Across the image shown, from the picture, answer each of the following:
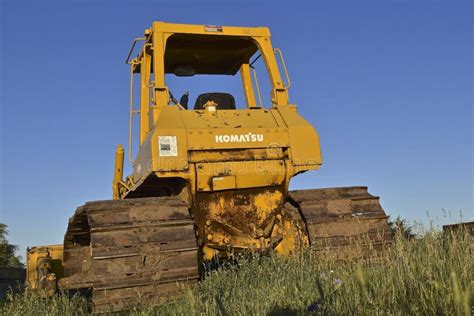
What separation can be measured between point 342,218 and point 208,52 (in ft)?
11.0

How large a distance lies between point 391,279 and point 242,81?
5.31m

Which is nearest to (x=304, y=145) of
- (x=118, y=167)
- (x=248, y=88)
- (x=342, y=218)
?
(x=342, y=218)

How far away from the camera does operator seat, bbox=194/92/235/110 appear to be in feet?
24.5

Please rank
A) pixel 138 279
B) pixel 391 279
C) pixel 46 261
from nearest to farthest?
pixel 391 279 < pixel 138 279 < pixel 46 261

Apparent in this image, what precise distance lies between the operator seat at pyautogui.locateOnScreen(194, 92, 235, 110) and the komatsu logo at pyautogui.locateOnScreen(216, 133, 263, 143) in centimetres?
125

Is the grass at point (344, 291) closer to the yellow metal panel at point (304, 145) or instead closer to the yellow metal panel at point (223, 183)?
the yellow metal panel at point (223, 183)

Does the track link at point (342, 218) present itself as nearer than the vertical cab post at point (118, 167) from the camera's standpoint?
Yes

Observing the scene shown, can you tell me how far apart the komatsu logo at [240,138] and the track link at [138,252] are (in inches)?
39.6

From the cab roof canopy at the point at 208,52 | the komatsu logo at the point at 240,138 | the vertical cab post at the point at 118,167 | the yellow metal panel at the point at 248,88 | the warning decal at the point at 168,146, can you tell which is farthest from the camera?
the vertical cab post at the point at 118,167

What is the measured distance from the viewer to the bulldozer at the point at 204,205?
5.18 metres

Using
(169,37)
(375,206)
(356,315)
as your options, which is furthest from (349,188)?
(356,315)

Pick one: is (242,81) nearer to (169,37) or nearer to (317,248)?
(169,37)

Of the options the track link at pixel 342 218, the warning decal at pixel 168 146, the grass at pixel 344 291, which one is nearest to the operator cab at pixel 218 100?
the warning decal at pixel 168 146

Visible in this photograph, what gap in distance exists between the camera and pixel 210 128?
20.6ft
